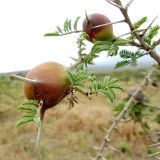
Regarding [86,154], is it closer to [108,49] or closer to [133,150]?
[133,150]

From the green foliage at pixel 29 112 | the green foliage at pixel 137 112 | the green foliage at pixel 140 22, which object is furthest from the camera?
the green foliage at pixel 137 112

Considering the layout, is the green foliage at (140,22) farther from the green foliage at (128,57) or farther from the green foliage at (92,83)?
the green foliage at (92,83)

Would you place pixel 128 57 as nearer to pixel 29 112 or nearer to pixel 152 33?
pixel 152 33

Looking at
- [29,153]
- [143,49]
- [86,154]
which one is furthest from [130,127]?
[143,49]

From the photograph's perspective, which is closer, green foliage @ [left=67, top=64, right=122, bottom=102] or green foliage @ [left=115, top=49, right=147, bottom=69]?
green foliage @ [left=67, top=64, right=122, bottom=102]

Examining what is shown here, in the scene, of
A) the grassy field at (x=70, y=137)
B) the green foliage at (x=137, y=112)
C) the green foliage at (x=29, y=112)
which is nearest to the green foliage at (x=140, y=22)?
the green foliage at (x=29, y=112)

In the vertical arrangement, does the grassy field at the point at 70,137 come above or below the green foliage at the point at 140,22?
Result: below

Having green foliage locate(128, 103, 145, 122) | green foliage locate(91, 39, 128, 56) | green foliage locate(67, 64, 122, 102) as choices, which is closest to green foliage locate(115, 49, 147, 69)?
green foliage locate(91, 39, 128, 56)

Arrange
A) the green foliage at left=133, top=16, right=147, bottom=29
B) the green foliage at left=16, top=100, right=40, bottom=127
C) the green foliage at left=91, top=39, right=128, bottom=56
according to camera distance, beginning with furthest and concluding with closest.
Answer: the green foliage at left=133, top=16, right=147, bottom=29
the green foliage at left=91, top=39, right=128, bottom=56
the green foliage at left=16, top=100, right=40, bottom=127

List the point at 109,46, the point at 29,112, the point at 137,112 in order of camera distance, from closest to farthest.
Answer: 1. the point at 29,112
2. the point at 109,46
3. the point at 137,112

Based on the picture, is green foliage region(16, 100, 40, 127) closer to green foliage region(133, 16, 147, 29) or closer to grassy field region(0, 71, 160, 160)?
green foliage region(133, 16, 147, 29)

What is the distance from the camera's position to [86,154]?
28.9 ft

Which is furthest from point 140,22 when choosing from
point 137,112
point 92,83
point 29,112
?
point 137,112

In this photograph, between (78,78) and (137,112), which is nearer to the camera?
(78,78)
